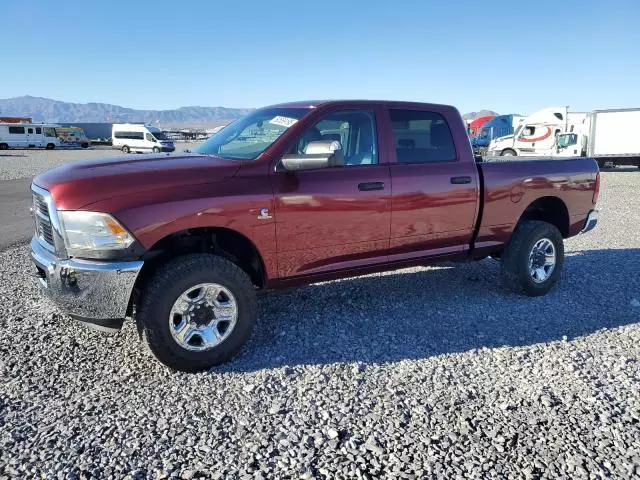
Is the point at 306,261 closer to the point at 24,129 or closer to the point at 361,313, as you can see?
the point at 361,313

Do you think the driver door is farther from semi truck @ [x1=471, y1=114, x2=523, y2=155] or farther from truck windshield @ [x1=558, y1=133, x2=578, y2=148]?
semi truck @ [x1=471, y1=114, x2=523, y2=155]

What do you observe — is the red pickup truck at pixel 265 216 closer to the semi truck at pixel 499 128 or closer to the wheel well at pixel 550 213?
the wheel well at pixel 550 213

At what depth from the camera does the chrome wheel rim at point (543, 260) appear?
5.51 meters

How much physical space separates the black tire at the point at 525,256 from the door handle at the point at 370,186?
188 cm

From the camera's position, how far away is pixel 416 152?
186 inches

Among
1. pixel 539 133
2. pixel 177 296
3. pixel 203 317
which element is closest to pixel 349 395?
pixel 203 317

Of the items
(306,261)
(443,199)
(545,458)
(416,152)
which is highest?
(416,152)

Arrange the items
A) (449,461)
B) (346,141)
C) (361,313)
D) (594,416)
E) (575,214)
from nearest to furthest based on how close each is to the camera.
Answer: (449,461), (594,416), (346,141), (361,313), (575,214)

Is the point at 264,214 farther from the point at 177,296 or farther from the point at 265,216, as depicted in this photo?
the point at 177,296

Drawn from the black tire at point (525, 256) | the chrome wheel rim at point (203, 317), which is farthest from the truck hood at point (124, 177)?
the black tire at point (525, 256)

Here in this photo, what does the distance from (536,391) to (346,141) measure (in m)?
2.47

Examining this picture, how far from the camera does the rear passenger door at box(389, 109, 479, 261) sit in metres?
4.54

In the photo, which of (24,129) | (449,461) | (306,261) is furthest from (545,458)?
(24,129)

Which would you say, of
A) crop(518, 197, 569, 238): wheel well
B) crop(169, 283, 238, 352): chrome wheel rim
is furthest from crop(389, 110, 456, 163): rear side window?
crop(169, 283, 238, 352): chrome wheel rim
